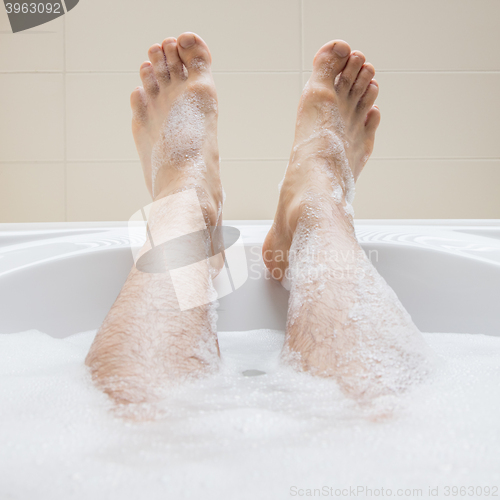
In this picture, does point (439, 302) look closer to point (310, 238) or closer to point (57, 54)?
point (310, 238)

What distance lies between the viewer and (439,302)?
2.39ft

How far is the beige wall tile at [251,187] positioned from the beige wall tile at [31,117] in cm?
70

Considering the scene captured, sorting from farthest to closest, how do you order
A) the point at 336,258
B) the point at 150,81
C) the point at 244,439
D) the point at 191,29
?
1. the point at 191,29
2. the point at 150,81
3. the point at 336,258
4. the point at 244,439

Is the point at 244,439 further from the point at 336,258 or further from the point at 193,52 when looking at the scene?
the point at 193,52

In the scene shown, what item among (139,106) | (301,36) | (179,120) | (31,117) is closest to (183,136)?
(179,120)

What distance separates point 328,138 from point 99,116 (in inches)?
41.3

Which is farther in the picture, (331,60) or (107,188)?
(107,188)

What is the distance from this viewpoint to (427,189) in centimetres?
158

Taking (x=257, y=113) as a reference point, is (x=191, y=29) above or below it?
above

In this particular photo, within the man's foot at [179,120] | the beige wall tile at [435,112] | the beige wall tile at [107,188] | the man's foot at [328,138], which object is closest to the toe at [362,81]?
the man's foot at [328,138]

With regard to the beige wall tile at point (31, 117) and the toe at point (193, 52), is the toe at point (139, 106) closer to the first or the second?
the toe at point (193, 52)

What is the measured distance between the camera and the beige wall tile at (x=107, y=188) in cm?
155

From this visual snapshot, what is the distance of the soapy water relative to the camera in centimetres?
27

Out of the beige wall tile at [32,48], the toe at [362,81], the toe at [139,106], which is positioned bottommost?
the toe at [139,106]
